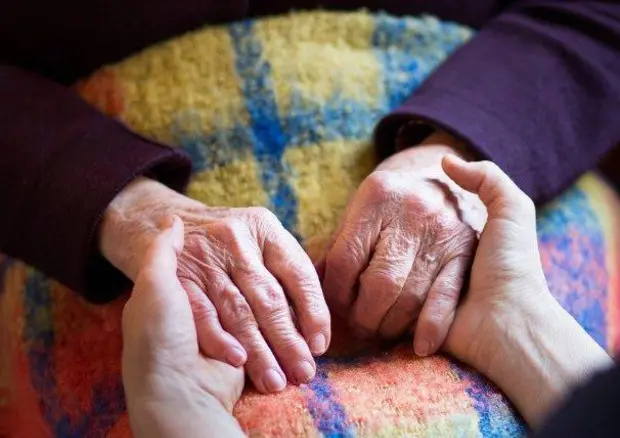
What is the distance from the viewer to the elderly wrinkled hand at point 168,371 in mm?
629

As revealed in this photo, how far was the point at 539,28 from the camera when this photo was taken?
39.3 inches

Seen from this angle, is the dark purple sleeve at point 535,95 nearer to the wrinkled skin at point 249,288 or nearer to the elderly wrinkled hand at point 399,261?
the elderly wrinkled hand at point 399,261

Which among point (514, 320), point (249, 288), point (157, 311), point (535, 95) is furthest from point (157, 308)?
point (535, 95)

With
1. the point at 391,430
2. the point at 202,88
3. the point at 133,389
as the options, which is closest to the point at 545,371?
the point at 391,430

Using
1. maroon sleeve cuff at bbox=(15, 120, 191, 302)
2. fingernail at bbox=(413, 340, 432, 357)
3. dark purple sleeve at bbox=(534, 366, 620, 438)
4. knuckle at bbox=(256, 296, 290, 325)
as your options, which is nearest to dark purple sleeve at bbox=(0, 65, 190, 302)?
maroon sleeve cuff at bbox=(15, 120, 191, 302)

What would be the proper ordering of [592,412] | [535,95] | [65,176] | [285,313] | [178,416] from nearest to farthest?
[592,412] → [178,416] → [285,313] → [65,176] → [535,95]

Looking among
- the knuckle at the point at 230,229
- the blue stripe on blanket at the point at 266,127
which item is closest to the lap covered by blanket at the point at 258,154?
the blue stripe on blanket at the point at 266,127

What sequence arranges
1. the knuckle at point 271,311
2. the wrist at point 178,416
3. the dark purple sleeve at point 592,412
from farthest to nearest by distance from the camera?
the knuckle at point 271,311 → the wrist at point 178,416 → the dark purple sleeve at point 592,412

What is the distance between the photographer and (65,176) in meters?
0.83

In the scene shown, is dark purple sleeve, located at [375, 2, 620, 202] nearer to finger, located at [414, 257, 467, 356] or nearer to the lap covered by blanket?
the lap covered by blanket

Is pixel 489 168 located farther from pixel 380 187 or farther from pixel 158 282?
pixel 158 282

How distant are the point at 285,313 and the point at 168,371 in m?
0.13

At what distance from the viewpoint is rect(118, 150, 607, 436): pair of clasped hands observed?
646mm

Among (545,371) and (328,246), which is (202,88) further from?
(545,371)
